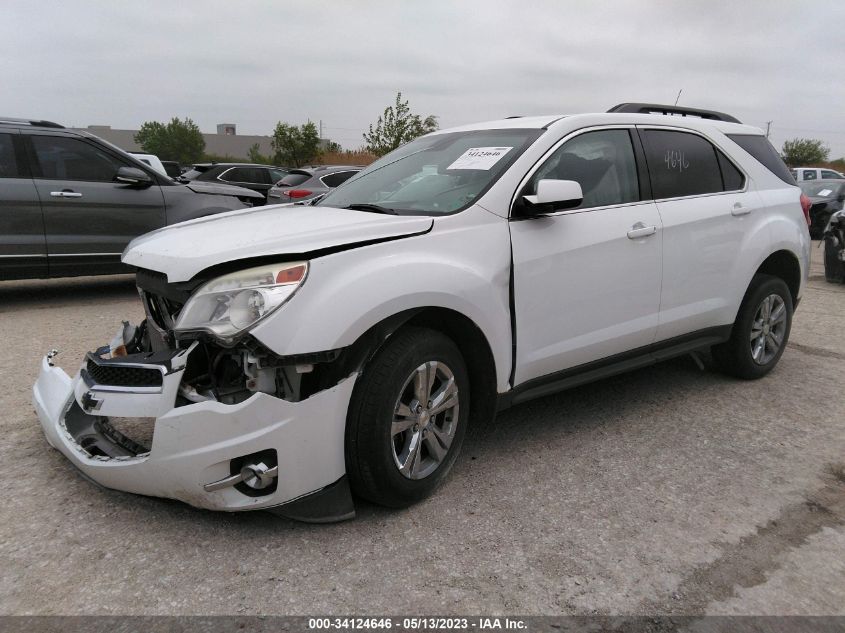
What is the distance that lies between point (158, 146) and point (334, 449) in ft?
304

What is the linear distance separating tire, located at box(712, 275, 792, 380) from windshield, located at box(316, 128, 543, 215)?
2100 mm

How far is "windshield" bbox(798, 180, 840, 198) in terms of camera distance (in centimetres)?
1437

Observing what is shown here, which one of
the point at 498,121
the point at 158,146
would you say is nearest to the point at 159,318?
the point at 498,121

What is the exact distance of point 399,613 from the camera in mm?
2256

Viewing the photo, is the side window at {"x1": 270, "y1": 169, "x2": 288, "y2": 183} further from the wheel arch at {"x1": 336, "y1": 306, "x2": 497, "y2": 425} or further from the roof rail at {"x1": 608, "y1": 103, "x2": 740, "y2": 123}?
the wheel arch at {"x1": 336, "y1": 306, "x2": 497, "y2": 425}

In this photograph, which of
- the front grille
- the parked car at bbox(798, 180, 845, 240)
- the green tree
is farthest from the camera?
the green tree

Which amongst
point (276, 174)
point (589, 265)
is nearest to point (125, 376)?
point (589, 265)

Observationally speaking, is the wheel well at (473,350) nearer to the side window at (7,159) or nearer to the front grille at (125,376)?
the front grille at (125,376)

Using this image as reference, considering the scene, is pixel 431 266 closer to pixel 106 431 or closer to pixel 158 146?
pixel 106 431

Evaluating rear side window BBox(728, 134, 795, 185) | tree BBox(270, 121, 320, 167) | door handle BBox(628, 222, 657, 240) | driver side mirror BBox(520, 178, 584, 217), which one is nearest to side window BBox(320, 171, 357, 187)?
rear side window BBox(728, 134, 795, 185)

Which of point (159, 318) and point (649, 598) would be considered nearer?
point (649, 598)

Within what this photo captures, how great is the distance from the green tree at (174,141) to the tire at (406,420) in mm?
88953

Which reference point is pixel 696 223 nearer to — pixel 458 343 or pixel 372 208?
pixel 458 343

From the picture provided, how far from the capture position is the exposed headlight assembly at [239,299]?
2.50 m
